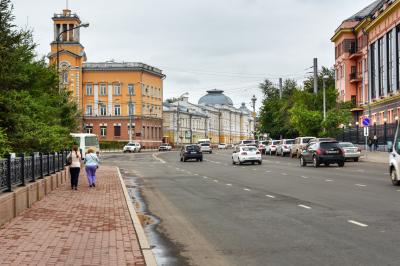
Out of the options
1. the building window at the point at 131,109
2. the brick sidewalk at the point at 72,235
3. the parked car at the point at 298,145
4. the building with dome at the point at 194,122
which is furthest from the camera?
the building with dome at the point at 194,122

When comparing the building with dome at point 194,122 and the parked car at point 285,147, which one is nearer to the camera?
the parked car at point 285,147

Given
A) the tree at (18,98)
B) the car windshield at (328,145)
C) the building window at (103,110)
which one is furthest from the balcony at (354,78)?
the tree at (18,98)

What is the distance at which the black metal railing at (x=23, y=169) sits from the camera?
14234mm

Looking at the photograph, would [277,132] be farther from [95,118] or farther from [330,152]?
[330,152]

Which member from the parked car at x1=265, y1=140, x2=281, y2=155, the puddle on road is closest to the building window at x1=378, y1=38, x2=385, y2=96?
the parked car at x1=265, y1=140, x2=281, y2=155

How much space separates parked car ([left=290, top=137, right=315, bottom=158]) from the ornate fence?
7638 millimetres

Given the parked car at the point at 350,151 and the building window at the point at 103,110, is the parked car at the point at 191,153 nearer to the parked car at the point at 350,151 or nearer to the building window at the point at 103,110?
→ the parked car at the point at 350,151

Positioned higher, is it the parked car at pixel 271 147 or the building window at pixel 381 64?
the building window at pixel 381 64

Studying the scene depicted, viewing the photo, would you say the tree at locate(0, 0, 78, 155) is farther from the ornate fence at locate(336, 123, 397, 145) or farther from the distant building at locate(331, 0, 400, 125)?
the distant building at locate(331, 0, 400, 125)

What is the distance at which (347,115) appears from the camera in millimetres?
66000

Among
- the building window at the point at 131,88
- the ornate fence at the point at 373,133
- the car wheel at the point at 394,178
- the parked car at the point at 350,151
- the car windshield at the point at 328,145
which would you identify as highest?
the building window at the point at 131,88

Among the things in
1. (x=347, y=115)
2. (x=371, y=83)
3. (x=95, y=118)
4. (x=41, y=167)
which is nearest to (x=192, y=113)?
(x=95, y=118)

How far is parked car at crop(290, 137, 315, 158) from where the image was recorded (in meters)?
57.1

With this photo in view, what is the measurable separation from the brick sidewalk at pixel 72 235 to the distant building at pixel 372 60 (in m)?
47.4
